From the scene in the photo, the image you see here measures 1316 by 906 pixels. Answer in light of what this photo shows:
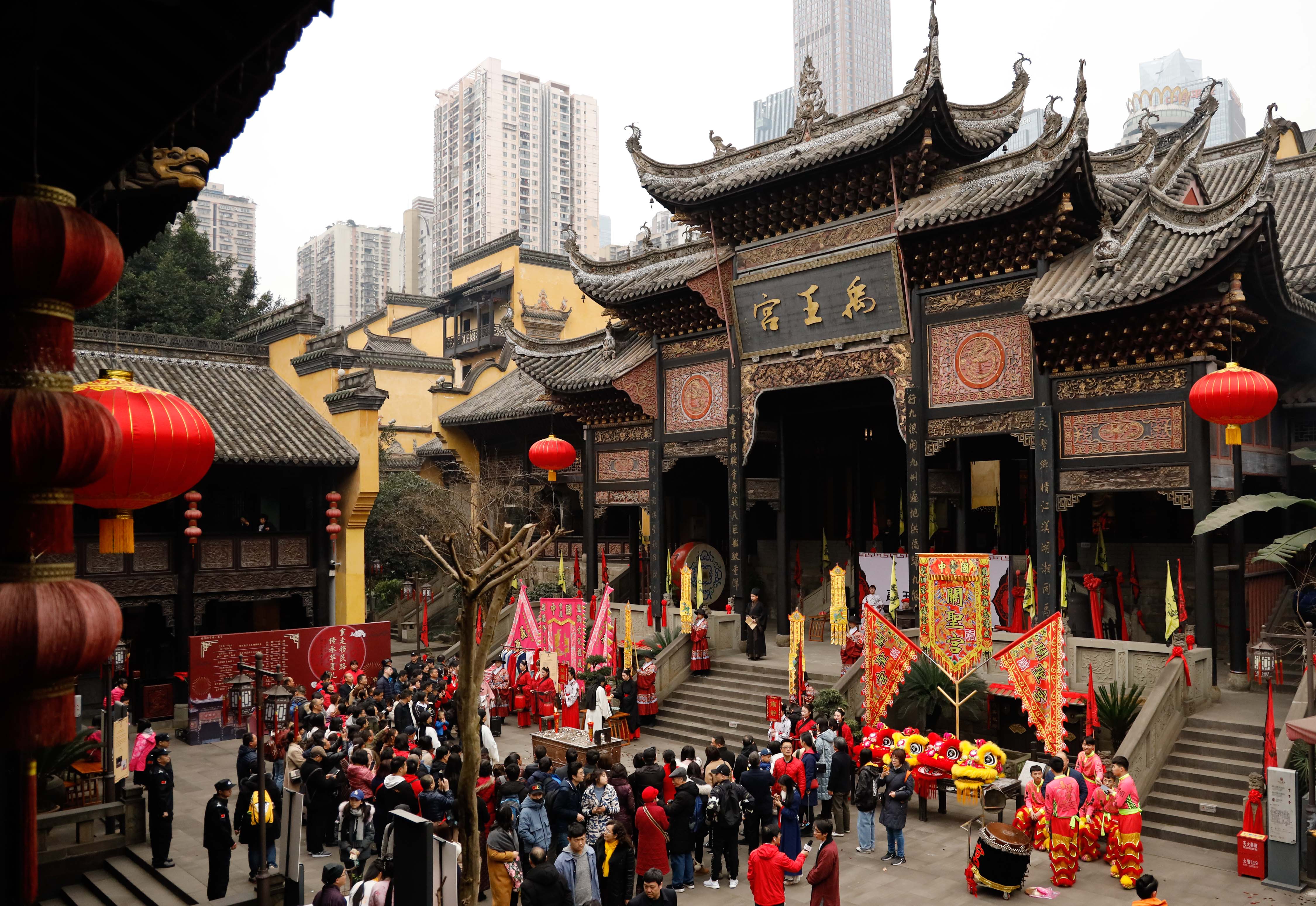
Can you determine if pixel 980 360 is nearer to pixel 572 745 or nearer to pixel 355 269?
pixel 572 745

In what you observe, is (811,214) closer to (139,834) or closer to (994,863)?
(994,863)

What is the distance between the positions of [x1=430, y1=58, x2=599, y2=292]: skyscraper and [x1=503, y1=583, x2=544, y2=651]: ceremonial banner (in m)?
66.2

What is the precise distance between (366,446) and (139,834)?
37.2 ft

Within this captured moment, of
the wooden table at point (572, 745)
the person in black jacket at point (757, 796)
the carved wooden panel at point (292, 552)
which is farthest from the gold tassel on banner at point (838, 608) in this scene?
the carved wooden panel at point (292, 552)

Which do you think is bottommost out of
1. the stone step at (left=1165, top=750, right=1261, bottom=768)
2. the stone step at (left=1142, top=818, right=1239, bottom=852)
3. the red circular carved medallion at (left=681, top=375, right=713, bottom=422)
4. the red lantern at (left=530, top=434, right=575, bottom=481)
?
the stone step at (left=1142, top=818, right=1239, bottom=852)

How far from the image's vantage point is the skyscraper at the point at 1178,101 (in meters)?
27.8

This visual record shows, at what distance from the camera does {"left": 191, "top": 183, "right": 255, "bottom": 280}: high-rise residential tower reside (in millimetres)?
84125

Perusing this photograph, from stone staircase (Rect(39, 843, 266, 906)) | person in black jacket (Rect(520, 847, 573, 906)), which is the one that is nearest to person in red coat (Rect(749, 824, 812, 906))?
person in black jacket (Rect(520, 847, 573, 906))

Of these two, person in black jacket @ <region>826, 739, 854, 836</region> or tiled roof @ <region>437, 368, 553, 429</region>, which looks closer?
person in black jacket @ <region>826, 739, 854, 836</region>

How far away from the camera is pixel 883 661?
13.3 meters

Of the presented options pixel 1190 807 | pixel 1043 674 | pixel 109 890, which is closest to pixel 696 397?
pixel 1043 674

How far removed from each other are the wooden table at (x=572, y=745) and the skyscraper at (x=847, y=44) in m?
105

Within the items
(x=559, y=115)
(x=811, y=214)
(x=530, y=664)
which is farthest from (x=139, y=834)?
(x=559, y=115)

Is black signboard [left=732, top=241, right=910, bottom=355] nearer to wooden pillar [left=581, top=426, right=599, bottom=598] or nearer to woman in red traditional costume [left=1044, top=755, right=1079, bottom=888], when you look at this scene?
wooden pillar [left=581, top=426, right=599, bottom=598]
